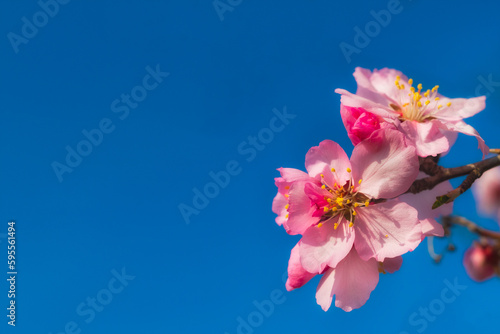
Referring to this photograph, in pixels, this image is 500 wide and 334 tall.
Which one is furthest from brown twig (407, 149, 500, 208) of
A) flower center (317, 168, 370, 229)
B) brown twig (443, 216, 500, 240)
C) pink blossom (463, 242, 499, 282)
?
pink blossom (463, 242, 499, 282)

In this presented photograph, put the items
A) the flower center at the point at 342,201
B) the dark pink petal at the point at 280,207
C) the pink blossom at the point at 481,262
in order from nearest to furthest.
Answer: the flower center at the point at 342,201 → the dark pink petal at the point at 280,207 → the pink blossom at the point at 481,262

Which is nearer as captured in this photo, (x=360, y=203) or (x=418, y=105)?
(x=360, y=203)

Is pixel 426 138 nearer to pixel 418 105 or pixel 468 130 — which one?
pixel 468 130

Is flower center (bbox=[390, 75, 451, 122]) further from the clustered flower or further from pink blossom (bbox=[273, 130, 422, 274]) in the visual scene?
pink blossom (bbox=[273, 130, 422, 274])

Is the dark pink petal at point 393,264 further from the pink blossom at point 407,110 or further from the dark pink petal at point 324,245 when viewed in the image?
the pink blossom at point 407,110

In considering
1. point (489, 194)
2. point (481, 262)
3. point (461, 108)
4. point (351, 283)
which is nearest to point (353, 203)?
point (351, 283)

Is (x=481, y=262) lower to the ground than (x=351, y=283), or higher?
lower

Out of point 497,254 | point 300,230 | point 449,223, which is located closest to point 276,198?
point 300,230

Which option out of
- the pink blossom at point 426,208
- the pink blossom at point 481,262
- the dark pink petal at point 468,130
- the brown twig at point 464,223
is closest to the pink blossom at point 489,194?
the pink blossom at point 481,262
